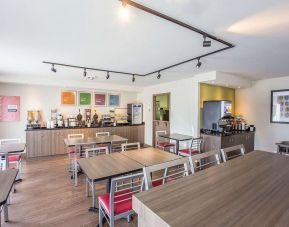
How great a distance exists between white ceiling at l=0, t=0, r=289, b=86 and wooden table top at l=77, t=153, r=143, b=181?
1679 mm

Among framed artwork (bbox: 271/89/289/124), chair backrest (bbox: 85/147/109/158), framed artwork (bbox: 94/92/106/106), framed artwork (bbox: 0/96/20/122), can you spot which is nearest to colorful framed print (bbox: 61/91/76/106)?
framed artwork (bbox: 94/92/106/106)

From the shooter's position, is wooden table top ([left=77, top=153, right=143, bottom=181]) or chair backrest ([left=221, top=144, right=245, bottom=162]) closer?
wooden table top ([left=77, top=153, right=143, bottom=181])

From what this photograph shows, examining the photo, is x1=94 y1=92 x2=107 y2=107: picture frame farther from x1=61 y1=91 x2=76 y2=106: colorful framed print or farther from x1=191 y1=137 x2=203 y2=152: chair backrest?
x1=191 y1=137 x2=203 y2=152: chair backrest

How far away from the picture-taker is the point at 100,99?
6.38 metres

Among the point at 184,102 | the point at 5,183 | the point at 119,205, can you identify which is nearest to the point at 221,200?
the point at 119,205

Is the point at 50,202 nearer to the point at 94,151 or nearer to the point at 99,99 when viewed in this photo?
the point at 94,151

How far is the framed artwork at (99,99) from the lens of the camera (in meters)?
6.30

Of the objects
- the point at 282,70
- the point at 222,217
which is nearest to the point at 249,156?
the point at 222,217

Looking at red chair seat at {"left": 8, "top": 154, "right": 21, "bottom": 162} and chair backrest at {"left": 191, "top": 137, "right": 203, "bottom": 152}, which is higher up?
chair backrest at {"left": 191, "top": 137, "right": 203, "bottom": 152}

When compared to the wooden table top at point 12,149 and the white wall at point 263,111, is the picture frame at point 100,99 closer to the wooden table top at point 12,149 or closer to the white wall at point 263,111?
the wooden table top at point 12,149

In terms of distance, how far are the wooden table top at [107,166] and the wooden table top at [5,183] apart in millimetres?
686

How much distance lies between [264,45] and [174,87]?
3.09 meters

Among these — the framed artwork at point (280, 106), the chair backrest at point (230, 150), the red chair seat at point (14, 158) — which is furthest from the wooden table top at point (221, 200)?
the framed artwork at point (280, 106)

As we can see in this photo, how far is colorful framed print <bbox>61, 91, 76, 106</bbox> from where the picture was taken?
5.74 m
